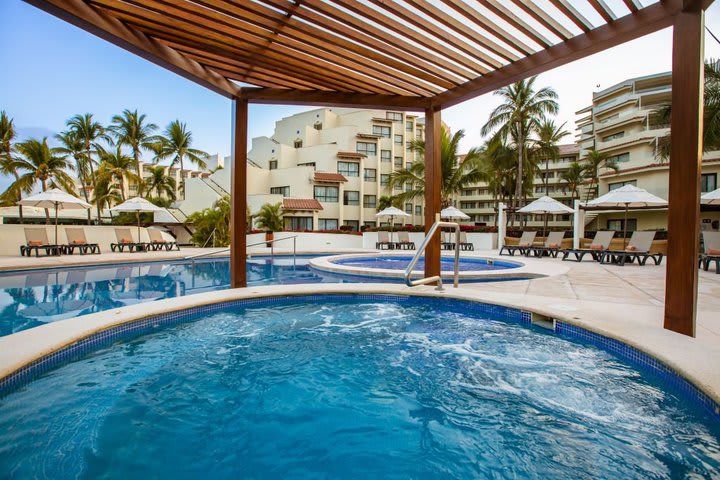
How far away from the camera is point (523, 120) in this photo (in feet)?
83.4

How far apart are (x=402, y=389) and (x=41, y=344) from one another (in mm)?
3302

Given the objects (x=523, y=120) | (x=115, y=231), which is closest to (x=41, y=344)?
(x=115, y=231)

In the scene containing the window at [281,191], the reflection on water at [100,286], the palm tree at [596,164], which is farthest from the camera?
the palm tree at [596,164]

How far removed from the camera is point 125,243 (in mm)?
15750

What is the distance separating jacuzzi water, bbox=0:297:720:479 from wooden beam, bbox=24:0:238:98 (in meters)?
3.27

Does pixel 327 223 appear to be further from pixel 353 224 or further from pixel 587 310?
pixel 587 310

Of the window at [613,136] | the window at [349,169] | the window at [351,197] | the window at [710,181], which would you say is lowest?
the window at [351,197]

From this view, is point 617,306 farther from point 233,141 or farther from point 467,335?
point 233,141

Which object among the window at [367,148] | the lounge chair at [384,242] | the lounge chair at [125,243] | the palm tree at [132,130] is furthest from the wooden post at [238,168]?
the window at [367,148]

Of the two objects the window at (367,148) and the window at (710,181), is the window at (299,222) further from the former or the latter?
the window at (710,181)

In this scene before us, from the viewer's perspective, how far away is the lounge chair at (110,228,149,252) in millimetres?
15797

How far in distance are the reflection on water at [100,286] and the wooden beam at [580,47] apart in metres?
5.35

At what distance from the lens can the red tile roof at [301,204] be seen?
1122 inches

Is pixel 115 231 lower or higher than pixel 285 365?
higher
